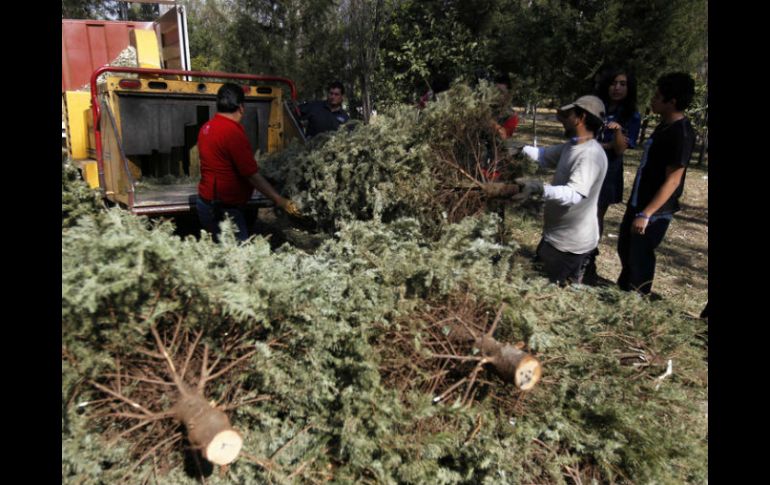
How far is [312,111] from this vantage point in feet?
19.8

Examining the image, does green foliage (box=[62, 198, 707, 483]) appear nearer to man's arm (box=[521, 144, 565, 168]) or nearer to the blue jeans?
man's arm (box=[521, 144, 565, 168])

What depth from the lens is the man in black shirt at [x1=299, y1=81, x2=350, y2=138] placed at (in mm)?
5883

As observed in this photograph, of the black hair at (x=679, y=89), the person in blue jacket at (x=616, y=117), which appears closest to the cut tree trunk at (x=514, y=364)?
the black hair at (x=679, y=89)

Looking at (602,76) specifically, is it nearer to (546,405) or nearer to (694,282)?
(694,282)

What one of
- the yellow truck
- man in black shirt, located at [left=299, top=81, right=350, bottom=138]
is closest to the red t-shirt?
the yellow truck

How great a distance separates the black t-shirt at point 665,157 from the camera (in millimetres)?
3586

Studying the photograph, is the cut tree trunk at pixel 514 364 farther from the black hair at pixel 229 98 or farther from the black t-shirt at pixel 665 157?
the black hair at pixel 229 98

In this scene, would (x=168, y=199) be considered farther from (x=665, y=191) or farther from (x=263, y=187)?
(x=665, y=191)

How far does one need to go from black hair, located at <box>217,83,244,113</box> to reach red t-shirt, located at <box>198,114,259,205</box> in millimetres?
76

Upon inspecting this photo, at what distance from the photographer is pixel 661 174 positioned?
150 inches

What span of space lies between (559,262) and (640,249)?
0.99 m
